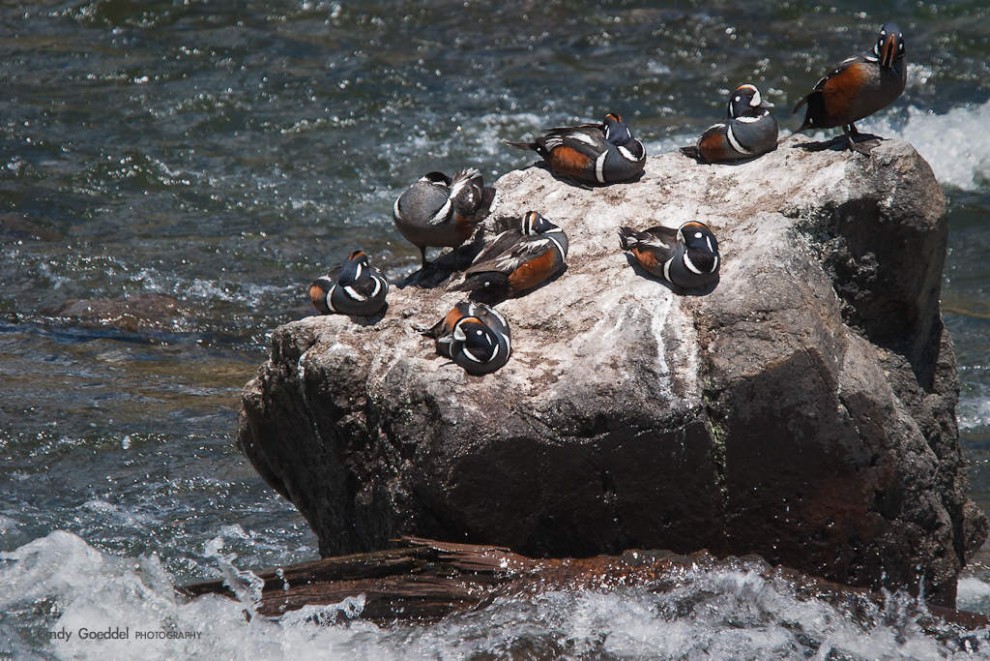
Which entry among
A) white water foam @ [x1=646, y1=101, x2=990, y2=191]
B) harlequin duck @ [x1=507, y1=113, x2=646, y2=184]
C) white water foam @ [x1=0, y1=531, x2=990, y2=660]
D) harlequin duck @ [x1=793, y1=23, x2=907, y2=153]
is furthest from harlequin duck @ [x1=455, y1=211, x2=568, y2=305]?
white water foam @ [x1=646, y1=101, x2=990, y2=191]

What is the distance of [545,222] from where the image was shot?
616 cm

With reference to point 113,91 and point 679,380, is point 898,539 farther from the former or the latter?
point 113,91

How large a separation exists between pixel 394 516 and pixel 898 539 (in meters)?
2.30

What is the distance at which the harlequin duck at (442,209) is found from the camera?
251 inches

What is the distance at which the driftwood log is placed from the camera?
531 cm

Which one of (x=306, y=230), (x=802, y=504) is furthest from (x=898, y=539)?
(x=306, y=230)

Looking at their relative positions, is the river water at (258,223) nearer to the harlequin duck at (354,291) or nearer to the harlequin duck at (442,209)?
the harlequin duck at (354,291)

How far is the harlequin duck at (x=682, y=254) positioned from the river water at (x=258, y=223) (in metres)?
1.31

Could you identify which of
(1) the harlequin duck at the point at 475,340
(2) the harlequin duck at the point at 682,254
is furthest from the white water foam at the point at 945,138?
(1) the harlequin duck at the point at 475,340

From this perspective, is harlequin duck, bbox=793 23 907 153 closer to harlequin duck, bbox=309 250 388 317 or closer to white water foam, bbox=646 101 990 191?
harlequin duck, bbox=309 250 388 317

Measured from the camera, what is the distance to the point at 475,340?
5309mm

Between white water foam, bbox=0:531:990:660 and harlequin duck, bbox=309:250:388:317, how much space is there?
1.33m

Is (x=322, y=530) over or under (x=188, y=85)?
under

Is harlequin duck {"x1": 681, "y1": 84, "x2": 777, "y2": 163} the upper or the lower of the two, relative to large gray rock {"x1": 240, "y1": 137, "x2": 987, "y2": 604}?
upper
